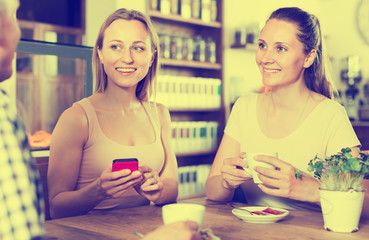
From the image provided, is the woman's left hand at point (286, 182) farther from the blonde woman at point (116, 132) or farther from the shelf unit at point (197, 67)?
the shelf unit at point (197, 67)

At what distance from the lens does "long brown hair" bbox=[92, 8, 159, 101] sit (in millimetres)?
1799

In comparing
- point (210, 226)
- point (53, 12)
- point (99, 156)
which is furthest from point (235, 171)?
point (53, 12)

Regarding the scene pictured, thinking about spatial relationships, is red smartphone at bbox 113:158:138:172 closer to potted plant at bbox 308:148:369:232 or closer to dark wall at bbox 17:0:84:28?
potted plant at bbox 308:148:369:232

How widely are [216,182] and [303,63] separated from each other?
0.56 metres

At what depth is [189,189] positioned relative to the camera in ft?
14.3

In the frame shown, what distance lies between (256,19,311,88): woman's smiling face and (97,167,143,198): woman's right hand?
2.19 feet

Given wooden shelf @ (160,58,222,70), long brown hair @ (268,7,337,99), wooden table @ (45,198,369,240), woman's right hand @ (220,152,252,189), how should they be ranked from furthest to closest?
1. wooden shelf @ (160,58,222,70)
2. long brown hair @ (268,7,337,99)
3. woman's right hand @ (220,152,252,189)
4. wooden table @ (45,198,369,240)

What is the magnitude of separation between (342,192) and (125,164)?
1.94 feet

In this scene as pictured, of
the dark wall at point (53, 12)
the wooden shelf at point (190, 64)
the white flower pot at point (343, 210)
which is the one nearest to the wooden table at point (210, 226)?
the white flower pot at point (343, 210)

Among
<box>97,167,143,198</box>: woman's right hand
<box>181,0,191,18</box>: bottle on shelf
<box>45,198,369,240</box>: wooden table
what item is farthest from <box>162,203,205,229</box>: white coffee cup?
<box>181,0,191,18</box>: bottle on shelf

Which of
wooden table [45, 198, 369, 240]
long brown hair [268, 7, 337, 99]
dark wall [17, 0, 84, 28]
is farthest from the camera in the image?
dark wall [17, 0, 84, 28]

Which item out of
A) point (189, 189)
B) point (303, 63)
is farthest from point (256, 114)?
point (189, 189)

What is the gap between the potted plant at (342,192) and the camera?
1.19 metres

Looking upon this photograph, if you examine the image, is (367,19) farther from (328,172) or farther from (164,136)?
(328,172)
